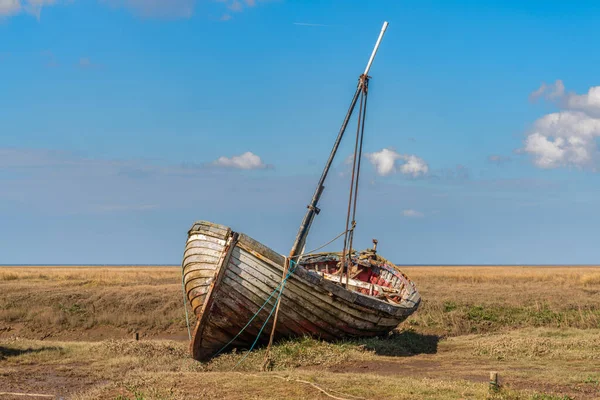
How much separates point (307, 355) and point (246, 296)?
1.91 m

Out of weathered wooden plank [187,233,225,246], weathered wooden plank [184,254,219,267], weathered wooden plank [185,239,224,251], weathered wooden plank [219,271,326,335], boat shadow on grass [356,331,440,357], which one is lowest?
boat shadow on grass [356,331,440,357]

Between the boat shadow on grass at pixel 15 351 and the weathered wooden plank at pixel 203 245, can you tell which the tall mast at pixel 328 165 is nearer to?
the weathered wooden plank at pixel 203 245

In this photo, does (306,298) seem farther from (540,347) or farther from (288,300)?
(540,347)

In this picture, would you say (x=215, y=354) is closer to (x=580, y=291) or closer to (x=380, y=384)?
(x=380, y=384)

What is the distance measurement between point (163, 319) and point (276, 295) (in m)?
11.0

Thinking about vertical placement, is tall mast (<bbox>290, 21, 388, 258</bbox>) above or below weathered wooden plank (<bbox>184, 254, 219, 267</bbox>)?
above

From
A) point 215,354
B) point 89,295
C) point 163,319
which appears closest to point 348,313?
point 215,354

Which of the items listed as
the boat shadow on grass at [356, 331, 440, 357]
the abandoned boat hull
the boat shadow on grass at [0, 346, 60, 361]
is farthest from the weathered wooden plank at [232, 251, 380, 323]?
the boat shadow on grass at [0, 346, 60, 361]

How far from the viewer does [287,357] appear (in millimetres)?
15172

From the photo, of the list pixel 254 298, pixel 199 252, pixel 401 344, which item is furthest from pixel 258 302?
pixel 401 344

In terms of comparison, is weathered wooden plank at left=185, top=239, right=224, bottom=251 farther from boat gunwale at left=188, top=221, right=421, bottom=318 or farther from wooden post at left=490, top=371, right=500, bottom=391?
wooden post at left=490, top=371, right=500, bottom=391

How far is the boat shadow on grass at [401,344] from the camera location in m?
16.9

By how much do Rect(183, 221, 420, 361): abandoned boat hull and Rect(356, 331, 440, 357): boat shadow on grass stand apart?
807mm

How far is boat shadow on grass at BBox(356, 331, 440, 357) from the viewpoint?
55.6 ft
